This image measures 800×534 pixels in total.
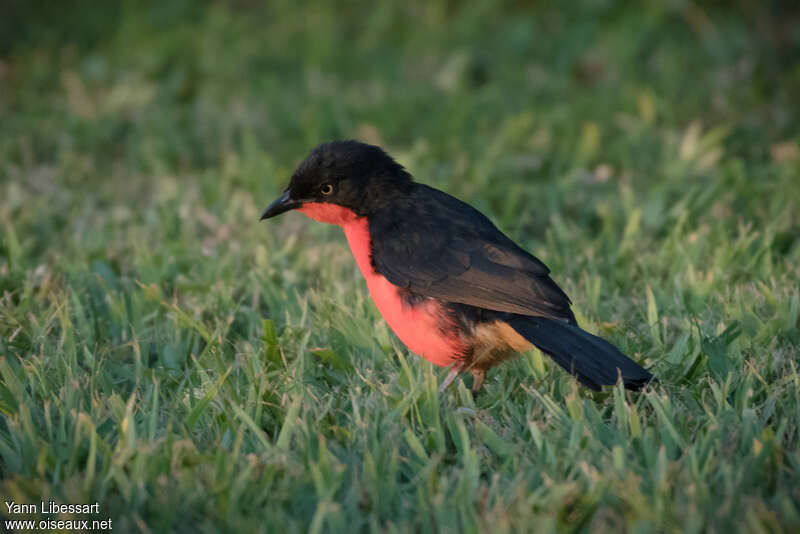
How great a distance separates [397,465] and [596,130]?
4652 millimetres

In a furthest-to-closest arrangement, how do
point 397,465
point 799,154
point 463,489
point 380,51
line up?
1. point 380,51
2. point 799,154
3. point 397,465
4. point 463,489

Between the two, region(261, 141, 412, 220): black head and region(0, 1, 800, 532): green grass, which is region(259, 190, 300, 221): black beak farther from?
region(0, 1, 800, 532): green grass

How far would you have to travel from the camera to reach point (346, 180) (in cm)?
406

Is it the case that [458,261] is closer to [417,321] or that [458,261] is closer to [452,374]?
[417,321]

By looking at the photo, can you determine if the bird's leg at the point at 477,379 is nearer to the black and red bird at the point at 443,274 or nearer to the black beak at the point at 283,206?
the black and red bird at the point at 443,274

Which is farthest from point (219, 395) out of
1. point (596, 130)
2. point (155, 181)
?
point (596, 130)

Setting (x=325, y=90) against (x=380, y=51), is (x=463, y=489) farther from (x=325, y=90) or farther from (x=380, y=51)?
(x=380, y=51)

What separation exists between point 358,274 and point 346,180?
1099mm

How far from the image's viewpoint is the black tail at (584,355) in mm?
3271

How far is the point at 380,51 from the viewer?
9.60 meters

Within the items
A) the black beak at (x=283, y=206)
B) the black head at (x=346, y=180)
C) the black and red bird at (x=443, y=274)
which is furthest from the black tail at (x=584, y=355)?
the black beak at (x=283, y=206)

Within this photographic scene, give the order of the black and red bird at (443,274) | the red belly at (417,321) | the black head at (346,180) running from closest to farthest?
the black and red bird at (443,274), the red belly at (417,321), the black head at (346,180)

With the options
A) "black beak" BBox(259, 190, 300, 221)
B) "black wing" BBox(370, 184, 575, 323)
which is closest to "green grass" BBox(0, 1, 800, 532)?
"black wing" BBox(370, 184, 575, 323)

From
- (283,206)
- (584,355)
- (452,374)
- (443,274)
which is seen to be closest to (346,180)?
(283,206)
